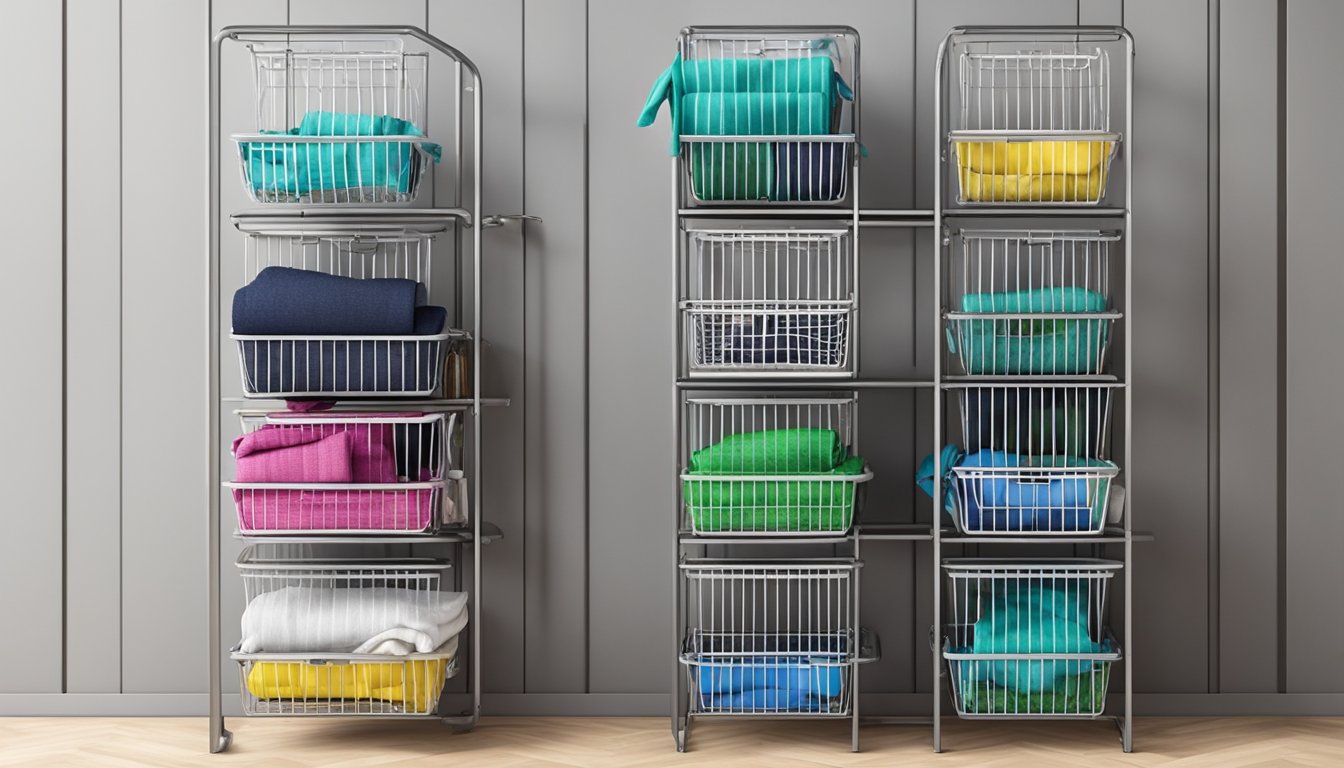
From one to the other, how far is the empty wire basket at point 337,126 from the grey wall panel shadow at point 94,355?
0.47 m

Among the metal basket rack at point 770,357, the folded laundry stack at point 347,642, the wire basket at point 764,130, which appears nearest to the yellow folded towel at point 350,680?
the folded laundry stack at point 347,642

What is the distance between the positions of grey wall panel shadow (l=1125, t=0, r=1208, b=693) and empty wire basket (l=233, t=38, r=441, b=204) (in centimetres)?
198

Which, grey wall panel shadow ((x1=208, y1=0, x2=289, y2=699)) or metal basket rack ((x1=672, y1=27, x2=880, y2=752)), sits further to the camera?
grey wall panel shadow ((x1=208, y1=0, x2=289, y2=699))

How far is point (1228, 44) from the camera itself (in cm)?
280

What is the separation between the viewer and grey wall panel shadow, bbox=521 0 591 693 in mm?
2834

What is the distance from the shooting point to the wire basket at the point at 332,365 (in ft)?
8.07

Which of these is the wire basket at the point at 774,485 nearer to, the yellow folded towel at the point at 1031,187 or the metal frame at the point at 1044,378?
the metal frame at the point at 1044,378

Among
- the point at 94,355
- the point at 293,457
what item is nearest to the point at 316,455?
the point at 293,457

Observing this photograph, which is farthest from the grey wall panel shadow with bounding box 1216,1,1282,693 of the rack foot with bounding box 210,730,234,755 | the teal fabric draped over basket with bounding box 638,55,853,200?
the rack foot with bounding box 210,730,234,755

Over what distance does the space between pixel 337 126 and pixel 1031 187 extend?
173 centimetres

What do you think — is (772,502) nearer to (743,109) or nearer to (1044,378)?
(1044,378)

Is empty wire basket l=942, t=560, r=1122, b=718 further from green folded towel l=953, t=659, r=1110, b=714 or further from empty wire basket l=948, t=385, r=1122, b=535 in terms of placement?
empty wire basket l=948, t=385, r=1122, b=535

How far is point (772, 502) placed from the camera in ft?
8.14
